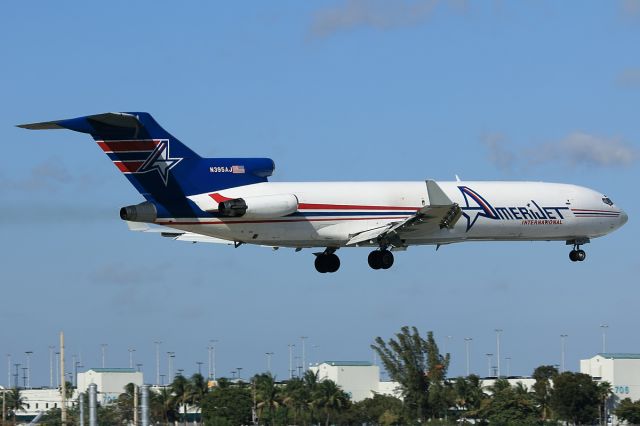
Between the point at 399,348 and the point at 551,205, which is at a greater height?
A: the point at 551,205

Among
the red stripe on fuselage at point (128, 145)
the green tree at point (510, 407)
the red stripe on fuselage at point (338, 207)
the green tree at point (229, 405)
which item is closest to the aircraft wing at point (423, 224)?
the red stripe on fuselage at point (338, 207)

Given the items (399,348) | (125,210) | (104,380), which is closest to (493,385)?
(399,348)

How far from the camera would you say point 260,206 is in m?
53.6

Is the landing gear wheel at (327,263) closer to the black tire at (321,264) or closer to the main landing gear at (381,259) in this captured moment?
the black tire at (321,264)

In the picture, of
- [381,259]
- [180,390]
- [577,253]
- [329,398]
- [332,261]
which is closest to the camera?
[381,259]

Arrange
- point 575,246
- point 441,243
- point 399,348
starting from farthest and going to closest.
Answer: point 399,348 → point 575,246 → point 441,243

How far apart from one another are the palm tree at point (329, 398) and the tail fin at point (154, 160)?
225 feet

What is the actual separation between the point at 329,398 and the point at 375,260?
208 feet

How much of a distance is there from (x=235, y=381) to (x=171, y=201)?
3502 inches

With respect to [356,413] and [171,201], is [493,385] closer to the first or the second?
[356,413]

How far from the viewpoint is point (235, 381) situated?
140 metres

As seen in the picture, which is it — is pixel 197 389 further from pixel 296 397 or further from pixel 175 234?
pixel 175 234

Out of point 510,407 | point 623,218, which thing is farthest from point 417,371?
point 623,218

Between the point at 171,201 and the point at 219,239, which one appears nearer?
the point at 171,201
